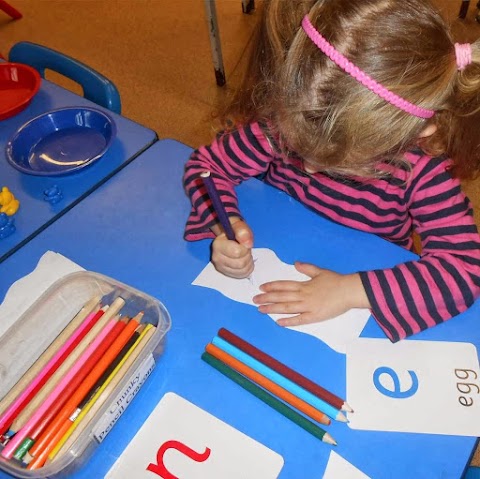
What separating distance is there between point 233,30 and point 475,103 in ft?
6.09

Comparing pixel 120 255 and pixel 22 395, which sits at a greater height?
pixel 120 255

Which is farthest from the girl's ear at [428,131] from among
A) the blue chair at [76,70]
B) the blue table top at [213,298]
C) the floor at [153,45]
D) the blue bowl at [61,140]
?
the floor at [153,45]

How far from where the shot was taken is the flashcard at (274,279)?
2.17ft

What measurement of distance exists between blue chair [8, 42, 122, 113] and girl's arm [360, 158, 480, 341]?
66 cm

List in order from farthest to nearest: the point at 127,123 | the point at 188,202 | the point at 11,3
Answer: the point at 11,3 → the point at 127,123 → the point at 188,202

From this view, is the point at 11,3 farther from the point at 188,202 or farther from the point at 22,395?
the point at 22,395

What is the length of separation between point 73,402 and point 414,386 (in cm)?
39

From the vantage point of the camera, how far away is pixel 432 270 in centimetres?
69

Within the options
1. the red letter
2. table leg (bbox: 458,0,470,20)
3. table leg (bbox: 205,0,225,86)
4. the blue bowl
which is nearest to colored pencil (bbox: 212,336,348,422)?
the red letter

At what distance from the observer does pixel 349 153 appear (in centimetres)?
61

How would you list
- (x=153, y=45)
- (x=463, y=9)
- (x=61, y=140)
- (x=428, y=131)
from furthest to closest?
(x=153, y=45), (x=463, y=9), (x=61, y=140), (x=428, y=131)

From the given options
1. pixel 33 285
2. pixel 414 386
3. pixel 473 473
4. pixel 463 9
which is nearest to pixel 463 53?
pixel 414 386

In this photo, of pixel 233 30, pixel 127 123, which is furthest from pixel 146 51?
pixel 127 123

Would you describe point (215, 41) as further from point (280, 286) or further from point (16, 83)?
point (280, 286)
